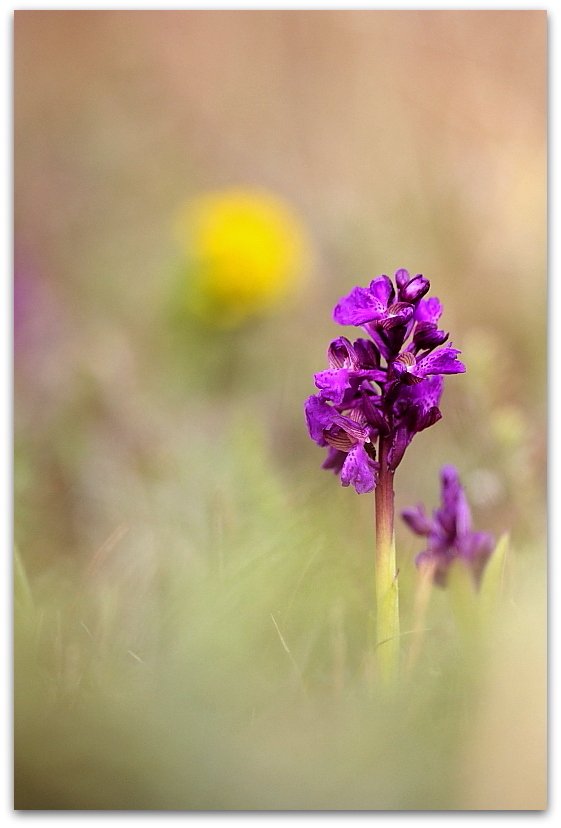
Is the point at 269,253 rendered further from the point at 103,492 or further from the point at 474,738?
the point at 474,738

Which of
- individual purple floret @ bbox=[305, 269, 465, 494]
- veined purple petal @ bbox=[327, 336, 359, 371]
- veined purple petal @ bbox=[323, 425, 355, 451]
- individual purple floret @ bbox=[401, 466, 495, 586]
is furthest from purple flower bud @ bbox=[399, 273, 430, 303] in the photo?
individual purple floret @ bbox=[401, 466, 495, 586]

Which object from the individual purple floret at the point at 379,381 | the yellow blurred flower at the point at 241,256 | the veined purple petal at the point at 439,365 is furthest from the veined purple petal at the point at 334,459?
the yellow blurred flower at the point at 241,256

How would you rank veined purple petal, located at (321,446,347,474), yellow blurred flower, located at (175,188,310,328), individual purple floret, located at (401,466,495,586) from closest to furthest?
veined purple petal, located at (321,446,347,474) < individual purple floret, located at (401,466,495,586) < yellow blurred flower, located at (175,188,310,328)

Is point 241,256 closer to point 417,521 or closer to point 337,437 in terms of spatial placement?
point 417,521

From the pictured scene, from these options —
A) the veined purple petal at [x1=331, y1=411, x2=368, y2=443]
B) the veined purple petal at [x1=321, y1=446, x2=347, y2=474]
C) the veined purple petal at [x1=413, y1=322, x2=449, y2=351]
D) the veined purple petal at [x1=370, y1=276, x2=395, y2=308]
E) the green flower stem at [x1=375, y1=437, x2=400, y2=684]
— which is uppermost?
the veined purple petal at [x1=370, y1=276, x2=395, y2=308]

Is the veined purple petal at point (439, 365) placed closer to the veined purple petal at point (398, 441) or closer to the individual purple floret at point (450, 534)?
the veined purple petal at point (398, 441)

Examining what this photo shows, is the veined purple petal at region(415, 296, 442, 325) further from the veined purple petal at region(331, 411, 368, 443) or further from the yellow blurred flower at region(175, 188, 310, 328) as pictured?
the yellow blurred flower at region(175, 188, 310, 328)
